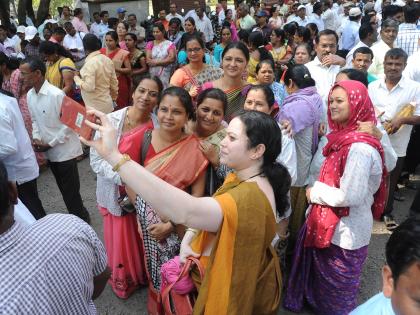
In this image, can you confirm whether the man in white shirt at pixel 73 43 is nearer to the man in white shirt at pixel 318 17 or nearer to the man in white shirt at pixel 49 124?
the man in white shirt at pixel 49 124

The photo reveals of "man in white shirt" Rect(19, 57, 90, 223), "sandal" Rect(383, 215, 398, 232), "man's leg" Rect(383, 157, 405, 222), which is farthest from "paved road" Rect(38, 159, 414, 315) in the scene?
"man in white shirt" Rect(19, 57, 90, 223)

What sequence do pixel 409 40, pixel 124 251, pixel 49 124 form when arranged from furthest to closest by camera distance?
pixel 409 40 < pixel 49 124 < pixel 124 251

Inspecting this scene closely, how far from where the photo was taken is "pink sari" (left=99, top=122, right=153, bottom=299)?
8.76 feet

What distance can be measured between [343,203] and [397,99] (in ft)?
5.56

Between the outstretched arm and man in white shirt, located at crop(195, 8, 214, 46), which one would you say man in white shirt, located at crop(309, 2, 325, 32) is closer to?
man in white shirt, located at crop(195, 8, 214, 46)

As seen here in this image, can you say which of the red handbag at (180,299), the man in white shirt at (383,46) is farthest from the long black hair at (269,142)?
the man in white shirt at (383,46)

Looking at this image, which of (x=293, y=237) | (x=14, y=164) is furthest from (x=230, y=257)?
(x=14, y=164)

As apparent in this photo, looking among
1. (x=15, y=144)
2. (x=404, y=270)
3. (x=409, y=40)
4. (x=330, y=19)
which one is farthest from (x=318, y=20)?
(x=404, y=270)

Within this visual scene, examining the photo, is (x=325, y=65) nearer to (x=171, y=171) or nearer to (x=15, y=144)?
(x=171, y=171)

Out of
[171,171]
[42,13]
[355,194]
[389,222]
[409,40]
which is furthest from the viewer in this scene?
[42,13]

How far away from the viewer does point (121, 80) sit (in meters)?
5.91

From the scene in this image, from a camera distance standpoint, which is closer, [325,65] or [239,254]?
[239,254]

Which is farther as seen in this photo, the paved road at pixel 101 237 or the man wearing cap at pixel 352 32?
the man wearing cap at pixel 352 32

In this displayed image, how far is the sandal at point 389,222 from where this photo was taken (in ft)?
11.9
